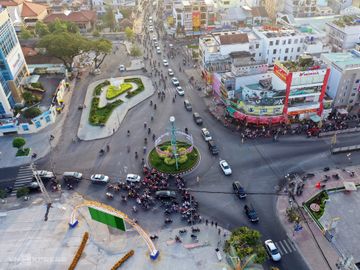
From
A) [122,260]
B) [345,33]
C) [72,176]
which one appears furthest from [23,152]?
[345,33]

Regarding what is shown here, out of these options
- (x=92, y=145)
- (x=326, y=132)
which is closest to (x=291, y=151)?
(x=326, y=132)

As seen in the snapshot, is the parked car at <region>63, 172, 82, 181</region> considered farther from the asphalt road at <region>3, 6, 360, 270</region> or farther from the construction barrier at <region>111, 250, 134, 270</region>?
the construction barrier at <region>111, 250, 134, 270</region>

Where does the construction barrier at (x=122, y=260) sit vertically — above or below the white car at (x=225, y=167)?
below

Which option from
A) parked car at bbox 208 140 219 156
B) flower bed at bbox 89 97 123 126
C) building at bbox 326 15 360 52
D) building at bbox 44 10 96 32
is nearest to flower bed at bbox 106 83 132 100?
flower bed at bbox 89 97 123 126

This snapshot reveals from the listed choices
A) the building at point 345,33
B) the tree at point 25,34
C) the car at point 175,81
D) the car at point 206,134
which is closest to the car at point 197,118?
the car at point 206,134

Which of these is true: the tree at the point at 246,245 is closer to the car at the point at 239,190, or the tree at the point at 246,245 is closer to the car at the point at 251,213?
the car at the point at 251,213
